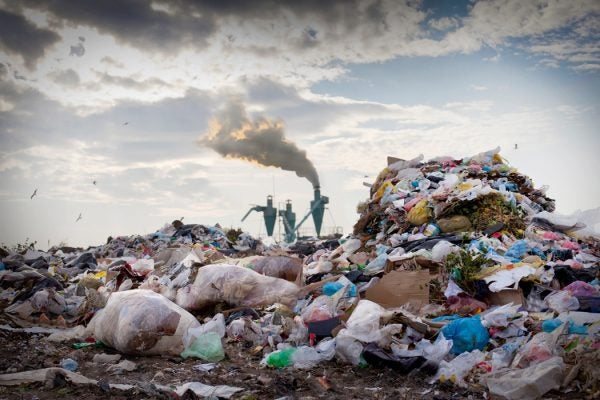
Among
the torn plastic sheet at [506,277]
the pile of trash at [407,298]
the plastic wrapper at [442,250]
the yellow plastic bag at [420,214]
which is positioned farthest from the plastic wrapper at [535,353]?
the yellow plastic bag at [420,214]

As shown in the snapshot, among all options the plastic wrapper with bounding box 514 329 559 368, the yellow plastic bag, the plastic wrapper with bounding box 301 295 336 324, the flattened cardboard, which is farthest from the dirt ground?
the yellow plastic bag

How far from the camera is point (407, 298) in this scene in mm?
5270

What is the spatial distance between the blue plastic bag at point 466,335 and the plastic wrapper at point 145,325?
2331 millimetres

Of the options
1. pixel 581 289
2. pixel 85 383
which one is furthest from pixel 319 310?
pixel 581 289

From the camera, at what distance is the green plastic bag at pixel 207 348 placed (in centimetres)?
449

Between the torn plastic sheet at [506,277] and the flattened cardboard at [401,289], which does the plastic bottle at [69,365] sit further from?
the torn plastic sheet at [506,277]

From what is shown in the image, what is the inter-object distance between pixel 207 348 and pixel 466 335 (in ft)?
7.16

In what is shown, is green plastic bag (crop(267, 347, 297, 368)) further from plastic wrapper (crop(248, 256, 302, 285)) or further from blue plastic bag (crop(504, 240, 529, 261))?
blue plastic bag (crop(504, 240, 529, 261))

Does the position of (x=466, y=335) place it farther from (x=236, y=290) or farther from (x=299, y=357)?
(x=236, y=290)

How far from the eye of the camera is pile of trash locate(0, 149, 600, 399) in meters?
3.79

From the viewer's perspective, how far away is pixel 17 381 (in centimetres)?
370

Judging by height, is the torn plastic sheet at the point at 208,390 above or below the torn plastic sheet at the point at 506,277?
below

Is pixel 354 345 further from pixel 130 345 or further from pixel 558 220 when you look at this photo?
pixel 558 220

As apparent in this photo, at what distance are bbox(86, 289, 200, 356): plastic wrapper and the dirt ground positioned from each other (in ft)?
0.42
